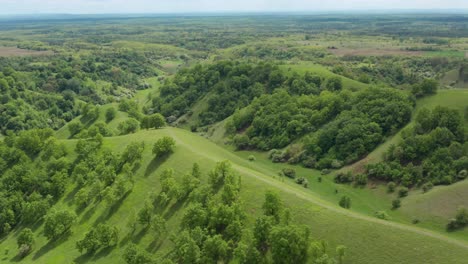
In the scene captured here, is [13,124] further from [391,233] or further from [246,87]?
[391,233]

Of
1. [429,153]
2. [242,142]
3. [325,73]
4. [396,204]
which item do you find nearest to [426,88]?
[429,153]

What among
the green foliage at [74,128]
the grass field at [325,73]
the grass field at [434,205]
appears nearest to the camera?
the grass field at [434,205]

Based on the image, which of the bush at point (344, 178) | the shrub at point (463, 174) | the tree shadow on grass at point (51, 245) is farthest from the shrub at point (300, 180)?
the tree shadow on grass at point (51, 245)

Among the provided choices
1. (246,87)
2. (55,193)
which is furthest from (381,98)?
(55,193)

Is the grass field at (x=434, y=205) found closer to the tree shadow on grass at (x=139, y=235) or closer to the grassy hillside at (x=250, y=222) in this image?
the grassy hillside at (x=250, y=222)

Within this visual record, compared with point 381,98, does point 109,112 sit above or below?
below

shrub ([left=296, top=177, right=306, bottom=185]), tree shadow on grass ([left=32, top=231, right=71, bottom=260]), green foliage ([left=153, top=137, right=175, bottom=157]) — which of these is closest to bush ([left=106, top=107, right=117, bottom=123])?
green foliage ([left=153, top=137, right=175, bottom=157])
